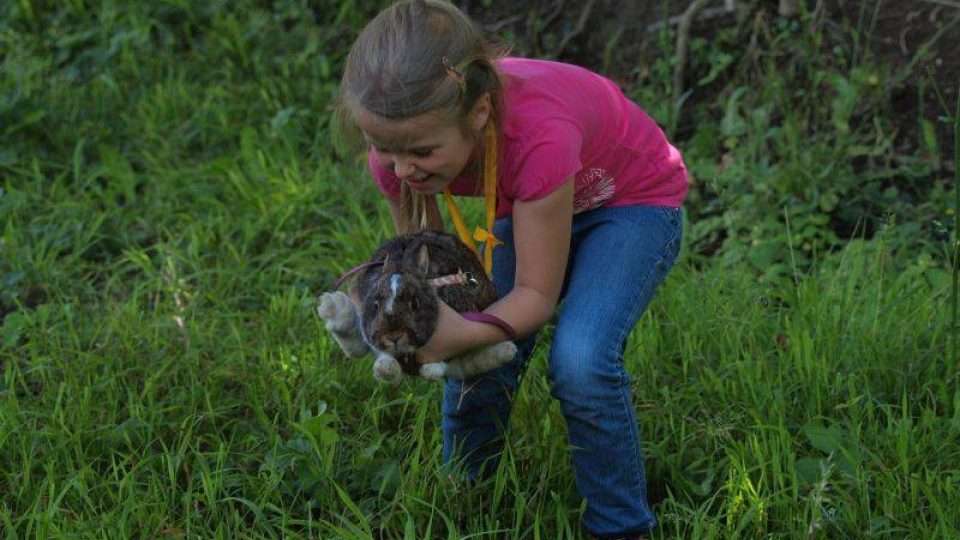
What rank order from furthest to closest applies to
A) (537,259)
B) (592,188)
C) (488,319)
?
(592,188) → (537,259) → (488,319)

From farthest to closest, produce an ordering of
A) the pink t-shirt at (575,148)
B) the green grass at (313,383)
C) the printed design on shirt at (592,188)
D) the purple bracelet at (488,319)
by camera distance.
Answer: the green grass at (313,383) < the printed design on shirt at (592,188) < the pink t-shirt at (575,148) < the purple bracelet at (488,319)

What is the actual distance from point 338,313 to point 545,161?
20.0 inches

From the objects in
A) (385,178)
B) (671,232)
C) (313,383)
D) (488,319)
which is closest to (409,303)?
(488,319)

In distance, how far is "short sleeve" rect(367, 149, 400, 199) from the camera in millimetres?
2596

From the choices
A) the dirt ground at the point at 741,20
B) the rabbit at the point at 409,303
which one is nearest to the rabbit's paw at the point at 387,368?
the rabbit at the point at 409,303

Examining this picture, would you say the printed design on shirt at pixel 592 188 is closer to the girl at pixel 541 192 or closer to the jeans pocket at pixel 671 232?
the girl at pixel 541 192

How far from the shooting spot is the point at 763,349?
334 cm

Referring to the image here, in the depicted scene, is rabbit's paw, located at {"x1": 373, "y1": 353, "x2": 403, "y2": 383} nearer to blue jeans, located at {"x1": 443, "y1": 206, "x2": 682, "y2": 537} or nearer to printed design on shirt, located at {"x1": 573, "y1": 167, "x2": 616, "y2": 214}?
blue jeans, located at {"x1": 443, "y1": 206, "x2": 682, "y2": 537}

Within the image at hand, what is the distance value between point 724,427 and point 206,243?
2052mm

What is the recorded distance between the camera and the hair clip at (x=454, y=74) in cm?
224

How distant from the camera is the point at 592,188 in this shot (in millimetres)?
2576

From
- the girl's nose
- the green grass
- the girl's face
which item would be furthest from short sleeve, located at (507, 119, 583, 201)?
the green grass

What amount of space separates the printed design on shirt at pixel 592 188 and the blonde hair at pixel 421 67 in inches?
11.2

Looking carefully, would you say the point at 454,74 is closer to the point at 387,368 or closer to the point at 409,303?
the point at 409,303
